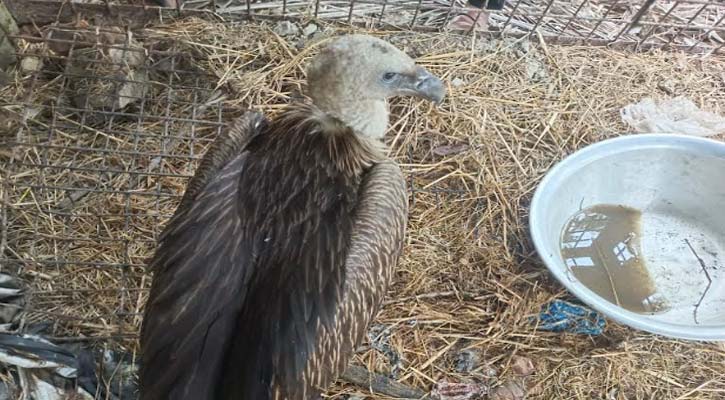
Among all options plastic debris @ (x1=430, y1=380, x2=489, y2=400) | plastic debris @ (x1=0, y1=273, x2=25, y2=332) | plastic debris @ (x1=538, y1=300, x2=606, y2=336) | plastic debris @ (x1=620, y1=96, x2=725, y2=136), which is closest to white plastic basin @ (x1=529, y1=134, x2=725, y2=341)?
plastic debris @ (x1=538, y1=300, x2=606, y2=336)

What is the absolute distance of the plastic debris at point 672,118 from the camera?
3670 millimetres

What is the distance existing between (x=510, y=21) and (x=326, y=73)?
200 cm

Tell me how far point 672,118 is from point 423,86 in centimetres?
196

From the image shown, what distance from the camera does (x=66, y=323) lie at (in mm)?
2787

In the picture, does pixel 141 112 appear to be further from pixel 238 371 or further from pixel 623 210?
pixel 623 210

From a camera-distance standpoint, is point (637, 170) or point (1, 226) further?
point (637, 170)

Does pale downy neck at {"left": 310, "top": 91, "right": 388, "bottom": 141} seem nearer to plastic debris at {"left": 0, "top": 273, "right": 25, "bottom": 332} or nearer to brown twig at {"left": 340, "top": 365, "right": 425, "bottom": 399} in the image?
brown twig at {"left": 340, "top": 365, "right": 425, "bottom": 399}

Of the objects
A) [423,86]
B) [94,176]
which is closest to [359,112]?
[423,86]

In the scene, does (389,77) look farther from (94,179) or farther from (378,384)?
(94,179)

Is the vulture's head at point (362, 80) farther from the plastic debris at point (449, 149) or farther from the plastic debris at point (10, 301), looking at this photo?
the plastic debris at point (10, 301)

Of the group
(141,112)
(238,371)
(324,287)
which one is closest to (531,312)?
(324,287)

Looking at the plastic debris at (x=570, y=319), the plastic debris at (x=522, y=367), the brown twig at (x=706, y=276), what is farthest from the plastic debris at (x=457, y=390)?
the brown twig at (x=706, y=276)

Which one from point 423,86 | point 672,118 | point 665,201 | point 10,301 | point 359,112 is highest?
point 423,86

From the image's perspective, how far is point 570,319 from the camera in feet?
9.82
